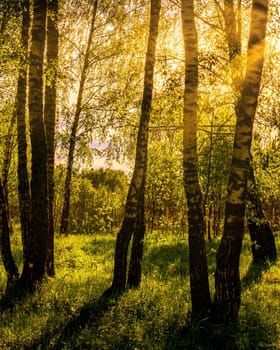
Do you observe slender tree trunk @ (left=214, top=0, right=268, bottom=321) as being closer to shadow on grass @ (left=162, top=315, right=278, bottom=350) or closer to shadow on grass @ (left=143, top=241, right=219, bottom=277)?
shadow on grass @ (left=162, top=315, right=278, bottom=350)

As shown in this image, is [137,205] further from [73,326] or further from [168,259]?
[168,259]

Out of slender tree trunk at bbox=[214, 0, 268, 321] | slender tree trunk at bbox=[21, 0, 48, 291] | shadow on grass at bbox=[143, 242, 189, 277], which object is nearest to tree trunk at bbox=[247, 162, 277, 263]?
shadow on grass at bbox=[143, 242, 189, 277]

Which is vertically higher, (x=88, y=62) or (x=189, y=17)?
(x=88, y=62)

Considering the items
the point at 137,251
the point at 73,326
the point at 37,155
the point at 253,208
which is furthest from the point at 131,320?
the point at 253,208

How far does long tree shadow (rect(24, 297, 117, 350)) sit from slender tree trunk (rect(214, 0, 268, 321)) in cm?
212

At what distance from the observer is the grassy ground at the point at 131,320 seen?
621cm

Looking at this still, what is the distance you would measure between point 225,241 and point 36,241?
4429mm

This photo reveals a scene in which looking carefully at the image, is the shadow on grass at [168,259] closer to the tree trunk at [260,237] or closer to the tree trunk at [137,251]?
the tree trunk at [260,237]

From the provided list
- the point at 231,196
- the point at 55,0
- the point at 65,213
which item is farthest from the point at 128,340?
the point at 65,213

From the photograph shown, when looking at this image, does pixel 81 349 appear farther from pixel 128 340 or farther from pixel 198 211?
pixel 198 211

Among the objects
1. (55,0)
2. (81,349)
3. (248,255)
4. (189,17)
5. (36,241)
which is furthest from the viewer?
(248,255)

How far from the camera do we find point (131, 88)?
1343cm

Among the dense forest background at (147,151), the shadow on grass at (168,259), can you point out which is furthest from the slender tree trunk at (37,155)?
the shadow on grass at (168,259)

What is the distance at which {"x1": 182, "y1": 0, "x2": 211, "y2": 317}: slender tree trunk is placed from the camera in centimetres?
708
